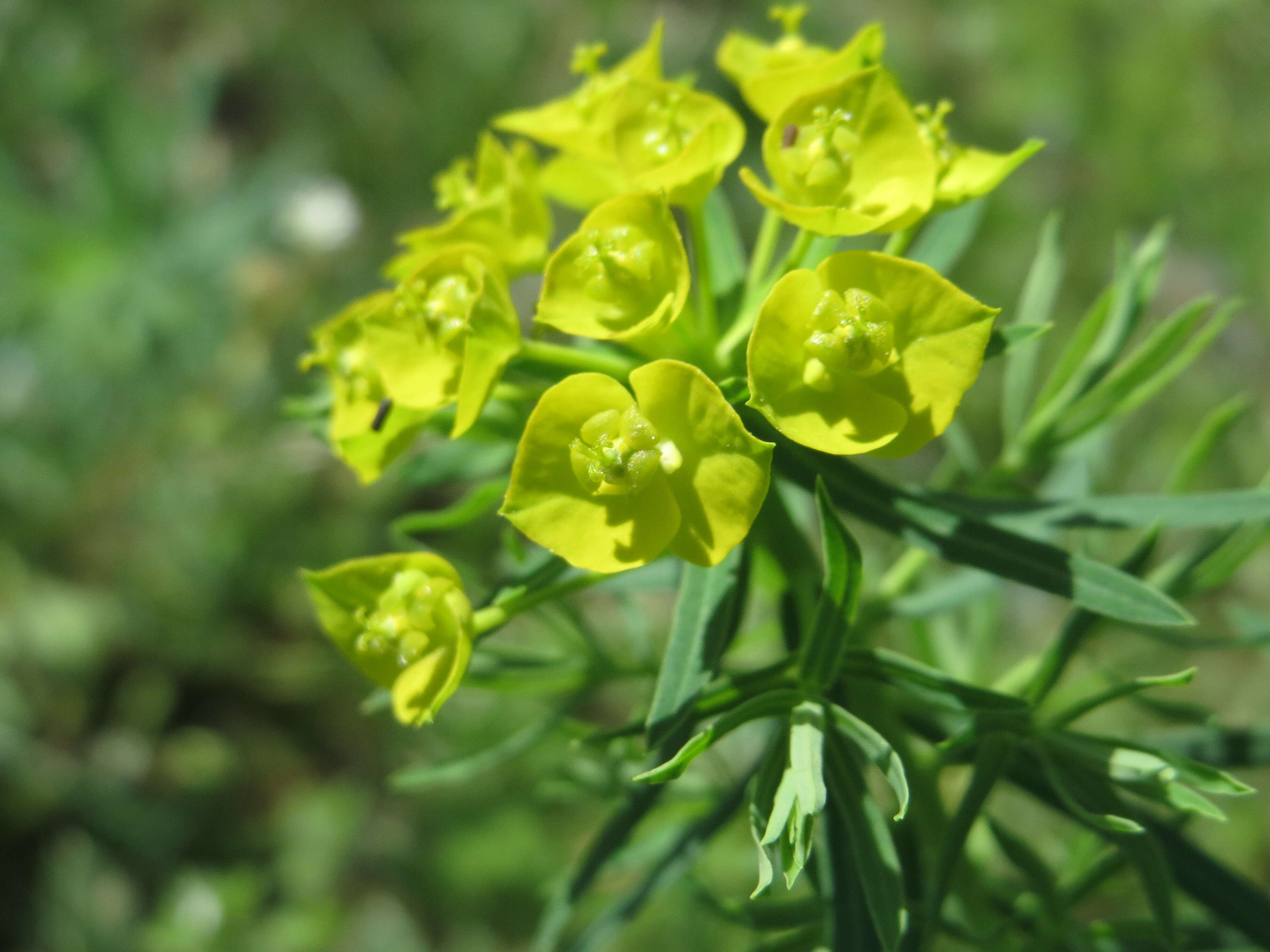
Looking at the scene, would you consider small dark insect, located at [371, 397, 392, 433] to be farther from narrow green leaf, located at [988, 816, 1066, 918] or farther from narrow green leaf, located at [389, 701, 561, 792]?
narrow green leaf, located at [988, 816, 1066, 918]

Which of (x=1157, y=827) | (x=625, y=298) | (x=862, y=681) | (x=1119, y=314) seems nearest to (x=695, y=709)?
(x=862, y=681)

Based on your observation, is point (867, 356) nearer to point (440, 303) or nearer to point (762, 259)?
point (762, 259)

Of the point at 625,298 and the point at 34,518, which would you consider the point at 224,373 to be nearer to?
the point at 34,518

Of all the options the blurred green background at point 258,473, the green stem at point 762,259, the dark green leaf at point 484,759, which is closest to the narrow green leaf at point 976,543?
the green stem at point 762,259

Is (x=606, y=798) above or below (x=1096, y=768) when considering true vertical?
below

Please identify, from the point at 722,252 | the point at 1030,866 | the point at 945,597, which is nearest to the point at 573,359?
the point at 722,252

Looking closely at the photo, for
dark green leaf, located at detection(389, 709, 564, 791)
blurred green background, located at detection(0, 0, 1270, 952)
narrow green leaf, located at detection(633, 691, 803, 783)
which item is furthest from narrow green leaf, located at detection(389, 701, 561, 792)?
blurred green background, located at detection(0, 0, 1270, 952)
